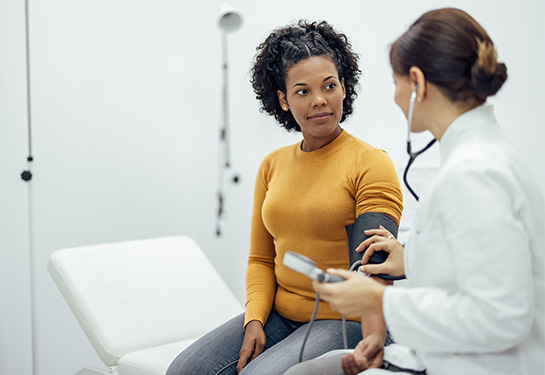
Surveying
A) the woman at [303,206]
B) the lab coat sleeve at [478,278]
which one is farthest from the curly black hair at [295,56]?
the lab coat sleeve at [478,278]

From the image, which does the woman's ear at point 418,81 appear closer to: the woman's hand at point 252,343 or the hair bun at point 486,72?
the hair bun at point 486,72

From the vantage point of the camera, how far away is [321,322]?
119 cm

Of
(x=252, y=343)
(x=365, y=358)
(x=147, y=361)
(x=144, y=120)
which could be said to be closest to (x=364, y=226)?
(x=365, y=358)

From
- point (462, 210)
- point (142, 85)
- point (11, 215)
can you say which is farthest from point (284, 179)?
point (142, 85)

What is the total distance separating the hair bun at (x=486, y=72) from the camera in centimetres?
76

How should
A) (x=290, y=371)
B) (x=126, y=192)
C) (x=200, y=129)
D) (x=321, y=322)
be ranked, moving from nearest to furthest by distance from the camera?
(x=290, y=371) < (x=321, y=322) < (x=126, y=192) < (x=200, y=129)

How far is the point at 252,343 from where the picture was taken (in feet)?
4.08

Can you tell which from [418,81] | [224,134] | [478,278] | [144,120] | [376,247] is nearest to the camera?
[478,278]

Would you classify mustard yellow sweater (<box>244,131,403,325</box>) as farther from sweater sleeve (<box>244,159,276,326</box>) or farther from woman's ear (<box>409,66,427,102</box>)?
woman's ear (<box>409,66,427,102</box>)

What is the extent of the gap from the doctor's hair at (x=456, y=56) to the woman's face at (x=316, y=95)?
441 mm

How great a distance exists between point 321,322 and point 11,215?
1.51 metres

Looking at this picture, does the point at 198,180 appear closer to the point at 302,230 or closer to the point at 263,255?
the point at 263,255

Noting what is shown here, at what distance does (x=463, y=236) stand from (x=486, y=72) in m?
0.25

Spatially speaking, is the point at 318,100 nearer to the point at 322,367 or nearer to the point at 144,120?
the point at 322,367
